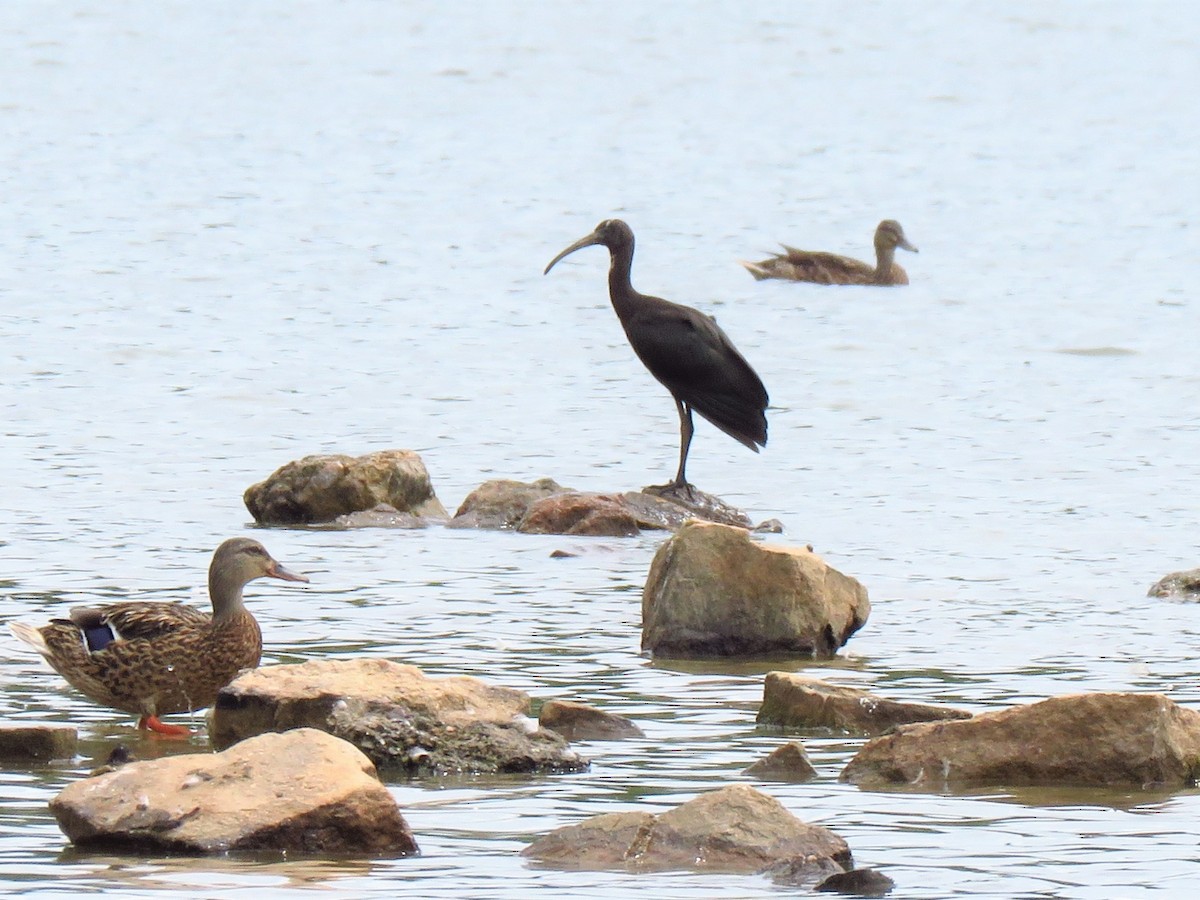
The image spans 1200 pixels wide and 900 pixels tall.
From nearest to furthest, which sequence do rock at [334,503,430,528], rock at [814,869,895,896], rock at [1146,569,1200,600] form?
1. rock at [814,869,895,896]
2. rock at [1146,569,1200,600]
3. rock at [334,503,430,528]

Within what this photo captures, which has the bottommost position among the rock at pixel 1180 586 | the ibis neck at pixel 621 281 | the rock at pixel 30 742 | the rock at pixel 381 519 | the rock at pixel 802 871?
the rock at pixel 802 871

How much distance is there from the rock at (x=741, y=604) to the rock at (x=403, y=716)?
2069mm

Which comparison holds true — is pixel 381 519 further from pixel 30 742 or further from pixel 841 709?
pixel 30 742

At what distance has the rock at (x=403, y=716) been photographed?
8461 mm

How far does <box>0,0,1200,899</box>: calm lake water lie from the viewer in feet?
26.6

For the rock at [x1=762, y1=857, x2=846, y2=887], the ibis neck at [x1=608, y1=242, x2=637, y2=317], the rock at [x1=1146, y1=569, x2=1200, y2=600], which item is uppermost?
the ibis neck at [x1=608, y1=242, x2=637, y2=317]

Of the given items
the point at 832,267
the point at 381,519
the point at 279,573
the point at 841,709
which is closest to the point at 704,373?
the point at 381,519

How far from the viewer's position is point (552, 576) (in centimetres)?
1303

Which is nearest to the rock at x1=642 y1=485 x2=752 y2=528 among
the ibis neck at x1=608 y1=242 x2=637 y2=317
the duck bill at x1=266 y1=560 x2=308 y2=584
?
the ibis neck at x1=608 y1=242 x2=637 y2=317

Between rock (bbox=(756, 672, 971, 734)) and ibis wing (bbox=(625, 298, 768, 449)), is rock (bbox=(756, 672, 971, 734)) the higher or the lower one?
the lower one

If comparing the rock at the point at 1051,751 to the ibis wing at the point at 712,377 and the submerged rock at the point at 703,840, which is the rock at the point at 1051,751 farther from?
the ibis wing at the point at 712,377

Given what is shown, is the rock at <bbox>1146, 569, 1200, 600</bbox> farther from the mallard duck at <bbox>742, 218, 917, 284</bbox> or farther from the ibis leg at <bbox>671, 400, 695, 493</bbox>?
the mallard duck at <bbox>742, 218, 917, 284</bbox>

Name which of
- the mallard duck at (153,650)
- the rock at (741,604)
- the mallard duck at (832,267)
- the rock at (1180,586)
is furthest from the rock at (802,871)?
the mallard duck at (832,267)

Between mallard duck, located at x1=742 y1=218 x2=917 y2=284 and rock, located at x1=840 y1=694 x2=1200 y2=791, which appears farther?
mallard duck, located at x1=742 y1=218 x2=917 y2=284
